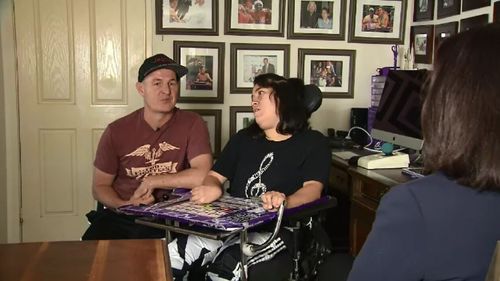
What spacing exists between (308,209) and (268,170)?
365mm

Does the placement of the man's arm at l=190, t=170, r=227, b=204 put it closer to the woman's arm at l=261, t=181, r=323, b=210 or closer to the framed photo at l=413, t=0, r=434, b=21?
the woman's arm at l=261, t=181, r=323, b=210

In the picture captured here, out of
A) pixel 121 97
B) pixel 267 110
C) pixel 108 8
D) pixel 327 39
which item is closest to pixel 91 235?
pixel 267 110

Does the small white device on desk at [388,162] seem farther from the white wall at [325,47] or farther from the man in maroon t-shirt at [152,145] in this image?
the white wall at [325,47]

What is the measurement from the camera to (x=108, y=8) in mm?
3295

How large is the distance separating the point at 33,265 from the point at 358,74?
2.66 meters

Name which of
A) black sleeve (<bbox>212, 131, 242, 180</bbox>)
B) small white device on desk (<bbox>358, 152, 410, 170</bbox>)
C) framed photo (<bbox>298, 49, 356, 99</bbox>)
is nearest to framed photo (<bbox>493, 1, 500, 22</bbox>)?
small white device on desk (<bbox>358, 152, 410, 170</bbox>)

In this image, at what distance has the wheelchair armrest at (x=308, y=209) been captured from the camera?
1.86 metres

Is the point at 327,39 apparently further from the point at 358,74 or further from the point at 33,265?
the point at 33,265

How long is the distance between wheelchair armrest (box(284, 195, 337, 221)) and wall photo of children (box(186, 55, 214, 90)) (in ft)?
5.21

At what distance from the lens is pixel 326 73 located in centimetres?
346

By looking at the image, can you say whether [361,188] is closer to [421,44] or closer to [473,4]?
[473,4]

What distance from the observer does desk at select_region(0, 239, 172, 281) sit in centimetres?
124

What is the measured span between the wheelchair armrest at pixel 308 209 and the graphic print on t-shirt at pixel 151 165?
830mm

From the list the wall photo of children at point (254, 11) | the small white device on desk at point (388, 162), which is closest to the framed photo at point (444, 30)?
the small white device on desk at point (388, 162)
